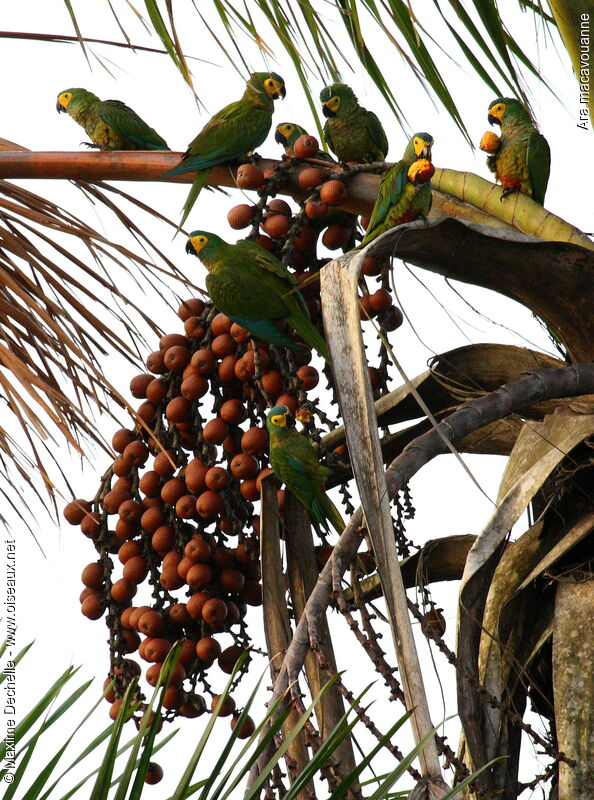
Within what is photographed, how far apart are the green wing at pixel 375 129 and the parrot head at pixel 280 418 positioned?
2.53 feet

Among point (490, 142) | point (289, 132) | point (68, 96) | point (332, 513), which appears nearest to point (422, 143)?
point (490, 142)

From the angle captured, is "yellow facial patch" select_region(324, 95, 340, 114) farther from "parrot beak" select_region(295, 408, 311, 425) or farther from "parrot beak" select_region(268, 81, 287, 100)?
"parrot beak" select_region(295, 408, 311, 425)

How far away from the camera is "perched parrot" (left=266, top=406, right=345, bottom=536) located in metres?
1.50

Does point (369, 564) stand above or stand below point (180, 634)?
above

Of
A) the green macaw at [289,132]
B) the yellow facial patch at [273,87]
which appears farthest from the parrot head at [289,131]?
the yellow facial patch at [273,87]

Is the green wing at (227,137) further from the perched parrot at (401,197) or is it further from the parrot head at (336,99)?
the perched parrot at (401,197)

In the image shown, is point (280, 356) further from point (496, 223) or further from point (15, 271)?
point (15, 271)

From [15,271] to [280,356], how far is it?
22.6 inches

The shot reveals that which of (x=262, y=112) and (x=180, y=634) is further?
(x=262, y=112)

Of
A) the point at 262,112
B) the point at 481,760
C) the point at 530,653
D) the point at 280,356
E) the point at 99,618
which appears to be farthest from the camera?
the point at 262,112

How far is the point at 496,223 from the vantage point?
5.46 ft

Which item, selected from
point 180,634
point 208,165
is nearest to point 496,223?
point 208,165

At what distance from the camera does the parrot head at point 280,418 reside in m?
1.52

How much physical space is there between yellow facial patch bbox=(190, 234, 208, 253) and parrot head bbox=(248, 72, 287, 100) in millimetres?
335
